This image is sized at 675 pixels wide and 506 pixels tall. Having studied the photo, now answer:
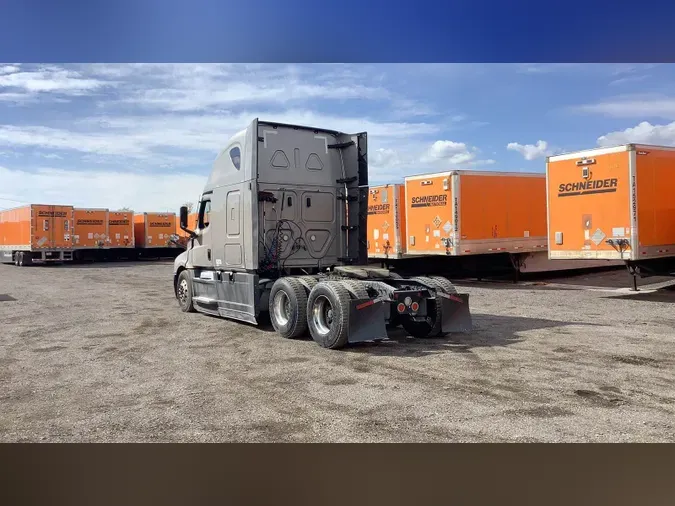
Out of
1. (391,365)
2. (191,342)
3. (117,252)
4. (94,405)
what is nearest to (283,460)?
(94,405)

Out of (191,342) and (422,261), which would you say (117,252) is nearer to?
(422,261)

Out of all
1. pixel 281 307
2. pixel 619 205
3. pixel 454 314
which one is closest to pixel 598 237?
pixel 619 205

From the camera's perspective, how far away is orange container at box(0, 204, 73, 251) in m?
31.5

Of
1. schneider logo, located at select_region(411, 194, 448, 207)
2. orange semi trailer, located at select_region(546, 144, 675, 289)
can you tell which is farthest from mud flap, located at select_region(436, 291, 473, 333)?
schneider logo, located at select_region(411, 194, 448, 207)

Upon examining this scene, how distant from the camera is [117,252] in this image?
38.0m

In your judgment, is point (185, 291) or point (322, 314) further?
point (185, 291)

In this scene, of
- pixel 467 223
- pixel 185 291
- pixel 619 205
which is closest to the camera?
pixel 185 291

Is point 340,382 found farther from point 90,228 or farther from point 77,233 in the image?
point 90,228

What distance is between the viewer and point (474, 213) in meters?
16.6

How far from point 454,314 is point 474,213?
8.30 m

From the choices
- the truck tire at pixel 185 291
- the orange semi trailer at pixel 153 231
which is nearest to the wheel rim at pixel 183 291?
the truck tire at pixel 185 291

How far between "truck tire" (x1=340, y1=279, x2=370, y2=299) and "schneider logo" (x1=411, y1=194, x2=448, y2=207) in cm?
893

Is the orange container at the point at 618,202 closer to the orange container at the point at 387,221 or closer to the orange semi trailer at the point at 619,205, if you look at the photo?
the orange semi trailer at the point at 619,205

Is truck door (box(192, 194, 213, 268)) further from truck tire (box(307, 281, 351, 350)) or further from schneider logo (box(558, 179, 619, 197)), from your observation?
schneider logo (box(558, 179, 619, 197))
